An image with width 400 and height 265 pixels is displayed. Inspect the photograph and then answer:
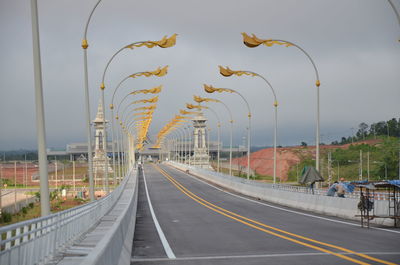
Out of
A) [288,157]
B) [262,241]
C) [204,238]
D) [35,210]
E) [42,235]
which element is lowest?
[35,210]

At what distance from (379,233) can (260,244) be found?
4.92 metres

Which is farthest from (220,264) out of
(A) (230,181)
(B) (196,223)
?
(A) (230,181)

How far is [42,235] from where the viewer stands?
12.5 metres

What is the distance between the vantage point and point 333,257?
14070mm

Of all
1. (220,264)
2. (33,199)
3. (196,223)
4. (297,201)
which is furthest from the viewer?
(33,199)

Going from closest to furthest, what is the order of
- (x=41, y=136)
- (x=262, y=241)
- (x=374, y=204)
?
1. (x=41, y=136)
2. (x=262, y=241)
3. (x=374, y=204)

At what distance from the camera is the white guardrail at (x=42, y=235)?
9.46 meters

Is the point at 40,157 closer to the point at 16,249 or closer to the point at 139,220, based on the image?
the point at 16,249

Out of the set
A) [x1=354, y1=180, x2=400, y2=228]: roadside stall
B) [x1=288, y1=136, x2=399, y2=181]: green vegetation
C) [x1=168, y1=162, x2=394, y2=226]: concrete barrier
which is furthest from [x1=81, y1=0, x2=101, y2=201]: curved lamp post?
[x1=288, y1=136, x2=399, y2=181]: green vegetation

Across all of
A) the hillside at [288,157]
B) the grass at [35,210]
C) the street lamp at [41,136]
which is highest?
the street lamp at [41,136]

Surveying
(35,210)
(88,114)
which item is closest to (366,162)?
(35,210)

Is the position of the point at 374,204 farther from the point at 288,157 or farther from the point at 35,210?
the point at 288,157

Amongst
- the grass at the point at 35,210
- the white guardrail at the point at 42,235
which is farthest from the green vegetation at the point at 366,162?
the white guardrail at the point at 42,235

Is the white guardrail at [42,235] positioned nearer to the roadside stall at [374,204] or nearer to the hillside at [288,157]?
the roadside stall at [374,204]
